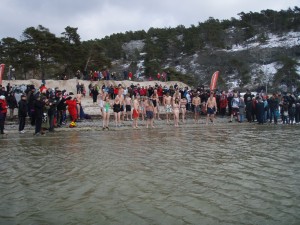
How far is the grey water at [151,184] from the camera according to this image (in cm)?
521

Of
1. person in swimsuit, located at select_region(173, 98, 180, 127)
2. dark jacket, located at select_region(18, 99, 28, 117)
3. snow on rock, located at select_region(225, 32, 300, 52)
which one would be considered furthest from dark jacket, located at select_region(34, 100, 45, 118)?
snow on rock, located at select_region(225, 32, 300, 52)

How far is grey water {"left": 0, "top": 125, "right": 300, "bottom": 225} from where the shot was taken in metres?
5.21

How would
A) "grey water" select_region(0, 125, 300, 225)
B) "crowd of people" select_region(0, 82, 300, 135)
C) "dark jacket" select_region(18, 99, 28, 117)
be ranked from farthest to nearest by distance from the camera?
"crowd of people" select_region(0, 82, 300, 135)
"dark jacket" select_region(18, 99, 28, 117)
"grey water" select_region(0, 125, 300, 225)

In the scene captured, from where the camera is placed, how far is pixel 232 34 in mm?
95375

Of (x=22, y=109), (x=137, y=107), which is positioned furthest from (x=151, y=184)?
(x=137, y=107)

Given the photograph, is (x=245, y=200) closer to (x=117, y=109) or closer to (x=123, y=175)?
(x=123, y=175)

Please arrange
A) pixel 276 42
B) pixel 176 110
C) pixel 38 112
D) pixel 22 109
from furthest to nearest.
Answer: pixel 276 42 → pixel 176 110 → pixel 22 109 → pixel 38 112

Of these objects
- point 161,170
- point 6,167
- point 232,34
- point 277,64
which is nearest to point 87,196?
point 161,170

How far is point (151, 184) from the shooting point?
268 inches

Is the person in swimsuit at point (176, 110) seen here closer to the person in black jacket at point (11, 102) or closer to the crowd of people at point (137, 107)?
the crowd of people at point (137, 107)

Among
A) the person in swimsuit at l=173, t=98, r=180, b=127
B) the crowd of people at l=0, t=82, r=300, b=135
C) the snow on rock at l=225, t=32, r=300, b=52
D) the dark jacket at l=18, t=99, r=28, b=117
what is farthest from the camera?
the snow on rock at l=225, t=32, r=300, b=52

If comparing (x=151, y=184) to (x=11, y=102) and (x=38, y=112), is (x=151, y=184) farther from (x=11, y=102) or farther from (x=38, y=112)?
(x=11, y=102)

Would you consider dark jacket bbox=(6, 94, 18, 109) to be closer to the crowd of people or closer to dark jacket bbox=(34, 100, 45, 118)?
the crowd of people

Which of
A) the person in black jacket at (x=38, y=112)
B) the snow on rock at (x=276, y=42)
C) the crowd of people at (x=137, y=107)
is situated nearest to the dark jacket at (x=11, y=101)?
the crowd of people at (x=137, y=107)
